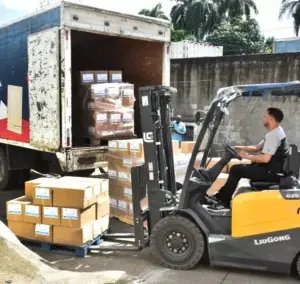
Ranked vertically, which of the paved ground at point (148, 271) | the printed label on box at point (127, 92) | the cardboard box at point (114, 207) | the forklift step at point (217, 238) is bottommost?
the paved ground at point (148, 271)

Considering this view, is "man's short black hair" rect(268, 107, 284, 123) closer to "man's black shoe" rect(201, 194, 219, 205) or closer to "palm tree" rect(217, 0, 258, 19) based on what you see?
"man's black shoe" rect(201, 194, 219, 205)

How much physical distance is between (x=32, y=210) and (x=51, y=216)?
254 millimetres

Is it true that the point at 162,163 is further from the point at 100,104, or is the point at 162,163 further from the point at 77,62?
the point at 77,62

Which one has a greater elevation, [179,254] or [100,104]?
[100,104]

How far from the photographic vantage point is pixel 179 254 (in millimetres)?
4332

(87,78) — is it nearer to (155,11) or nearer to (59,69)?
(59,69)

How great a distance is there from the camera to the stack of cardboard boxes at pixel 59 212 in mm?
4742

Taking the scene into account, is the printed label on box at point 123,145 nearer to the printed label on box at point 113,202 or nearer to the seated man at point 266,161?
the printed label on box at point 113,202

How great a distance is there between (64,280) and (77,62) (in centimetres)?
479

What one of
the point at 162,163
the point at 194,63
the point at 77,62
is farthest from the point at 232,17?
the point at 162,163

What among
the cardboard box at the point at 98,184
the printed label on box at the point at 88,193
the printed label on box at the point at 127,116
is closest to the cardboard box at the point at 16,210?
the cardboard box at the point at 98,184

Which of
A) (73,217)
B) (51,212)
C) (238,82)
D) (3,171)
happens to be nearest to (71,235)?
(73,217)

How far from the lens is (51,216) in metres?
4.83

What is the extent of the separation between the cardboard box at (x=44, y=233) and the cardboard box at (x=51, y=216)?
0.18 ft
